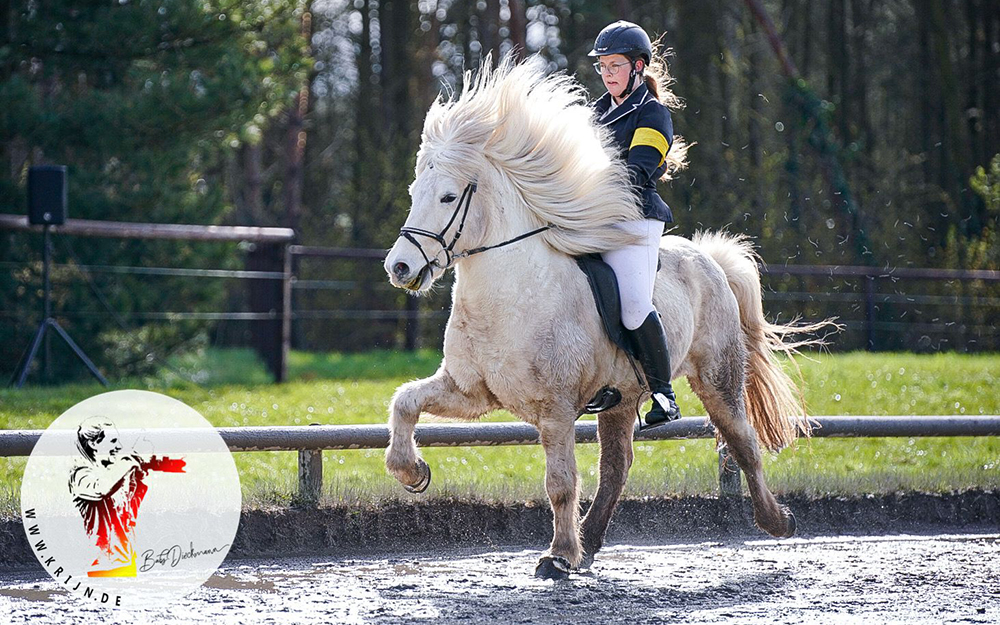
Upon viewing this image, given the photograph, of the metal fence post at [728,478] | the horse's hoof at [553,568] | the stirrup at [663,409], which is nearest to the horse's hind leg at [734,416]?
the metal fence post at [728,478]

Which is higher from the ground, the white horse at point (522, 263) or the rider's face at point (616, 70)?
the rider's face at point (616, 70)

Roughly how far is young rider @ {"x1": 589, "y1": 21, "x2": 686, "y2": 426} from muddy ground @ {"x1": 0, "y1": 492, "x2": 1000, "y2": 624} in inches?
38.8

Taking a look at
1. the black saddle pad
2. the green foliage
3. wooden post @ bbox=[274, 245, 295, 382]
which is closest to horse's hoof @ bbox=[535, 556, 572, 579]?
the black saddle pad

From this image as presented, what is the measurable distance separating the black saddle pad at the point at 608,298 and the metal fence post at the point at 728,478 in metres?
Result: 1.98

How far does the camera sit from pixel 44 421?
8469 millimetres

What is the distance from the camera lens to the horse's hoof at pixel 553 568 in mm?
5516

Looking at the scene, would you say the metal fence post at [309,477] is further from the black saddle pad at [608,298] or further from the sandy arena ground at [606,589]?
the black saddle pad at [608,298]

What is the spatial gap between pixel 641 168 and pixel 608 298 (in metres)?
0.72

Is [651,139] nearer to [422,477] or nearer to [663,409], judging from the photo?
[663,409]

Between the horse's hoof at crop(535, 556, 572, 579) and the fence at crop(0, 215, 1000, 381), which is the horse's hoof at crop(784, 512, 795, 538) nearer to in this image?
the horse's hoof at crop(535, 556, 572, 579)

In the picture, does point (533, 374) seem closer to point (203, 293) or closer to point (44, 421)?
point (44, 421)

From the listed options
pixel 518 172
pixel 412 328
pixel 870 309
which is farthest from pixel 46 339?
pixel 870 309

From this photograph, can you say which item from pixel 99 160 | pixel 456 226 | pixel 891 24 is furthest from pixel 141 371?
pixel 891 24

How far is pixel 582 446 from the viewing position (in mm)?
9211
